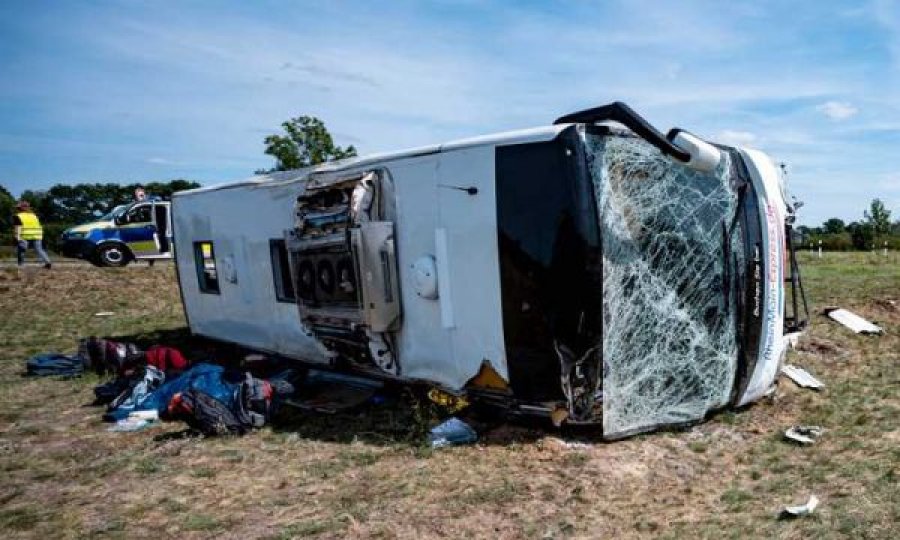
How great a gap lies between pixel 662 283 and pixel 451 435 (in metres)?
1.94

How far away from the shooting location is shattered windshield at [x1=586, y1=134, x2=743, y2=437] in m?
4.46

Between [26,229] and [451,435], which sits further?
[26,229]

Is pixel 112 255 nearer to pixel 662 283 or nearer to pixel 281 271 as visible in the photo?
pixel 281 271

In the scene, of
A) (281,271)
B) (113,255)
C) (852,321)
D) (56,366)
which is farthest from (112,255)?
(852,321)

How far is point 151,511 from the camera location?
3.88 m

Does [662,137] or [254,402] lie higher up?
[662,137]

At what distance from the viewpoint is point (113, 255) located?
1572cm

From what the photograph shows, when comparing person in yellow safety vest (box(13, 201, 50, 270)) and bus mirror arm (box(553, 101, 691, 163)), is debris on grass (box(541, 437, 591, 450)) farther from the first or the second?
person in yellow safety vest (box(13, 201, 50, 270))

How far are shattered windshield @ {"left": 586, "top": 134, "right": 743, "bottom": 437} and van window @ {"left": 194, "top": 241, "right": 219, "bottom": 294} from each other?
223 inches

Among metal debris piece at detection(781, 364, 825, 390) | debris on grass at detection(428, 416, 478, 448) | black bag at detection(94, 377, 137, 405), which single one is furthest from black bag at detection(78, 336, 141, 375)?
metal debris piece at detection(781, 364, 825, 390)

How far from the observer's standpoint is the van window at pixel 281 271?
6949mm

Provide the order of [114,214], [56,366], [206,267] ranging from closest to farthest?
[56,366], [206,267], [114,214]

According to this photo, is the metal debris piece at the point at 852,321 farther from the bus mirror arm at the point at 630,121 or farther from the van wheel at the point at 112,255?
the van wheel at the point at 112,255

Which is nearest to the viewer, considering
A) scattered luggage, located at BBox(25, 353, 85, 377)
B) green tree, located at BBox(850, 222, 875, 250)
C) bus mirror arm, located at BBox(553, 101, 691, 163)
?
bus mirror arm, located at BBox(553, 101, 691, 163)
